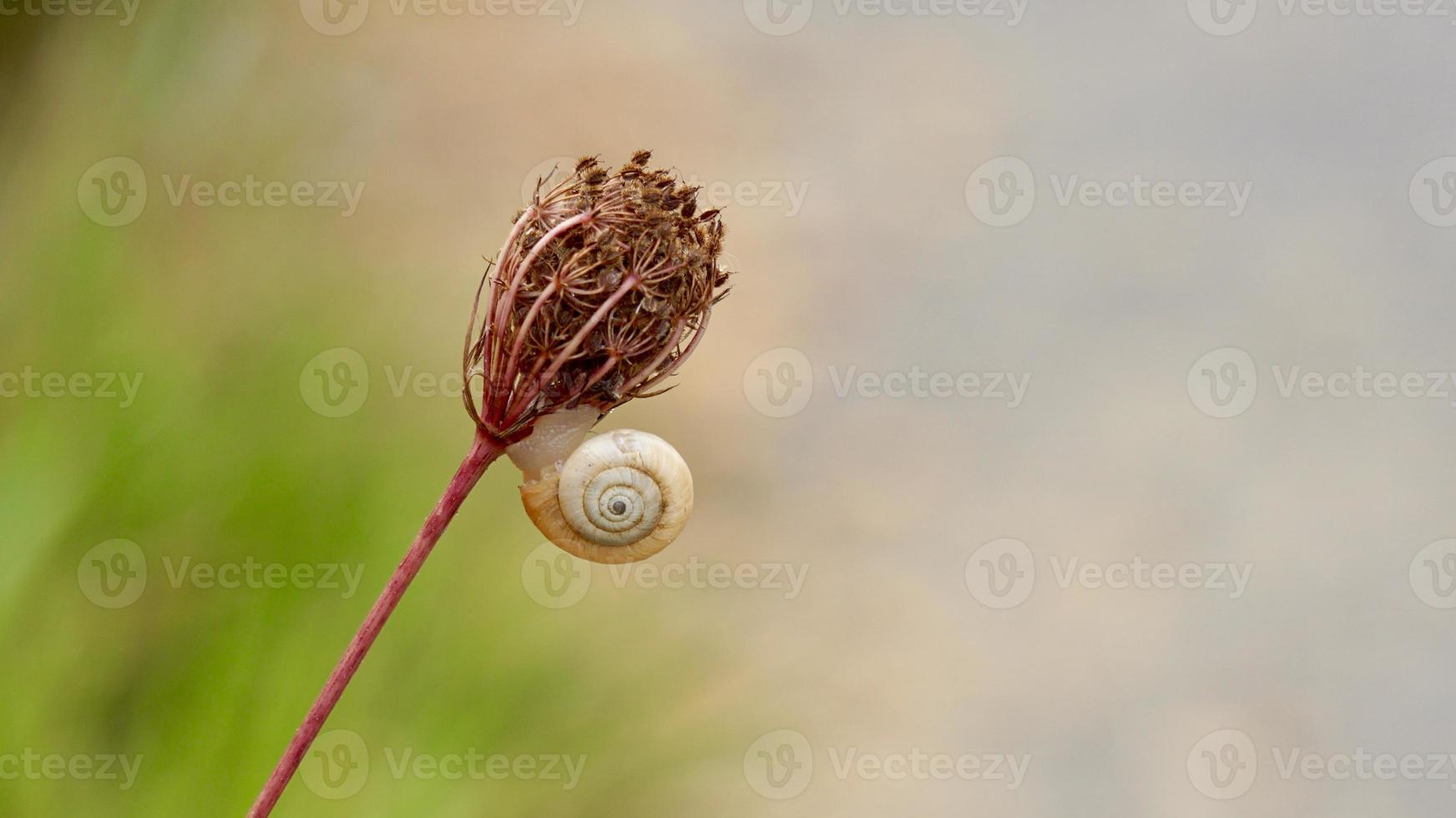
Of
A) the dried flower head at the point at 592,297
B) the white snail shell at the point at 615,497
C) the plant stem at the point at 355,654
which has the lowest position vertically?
the plant stem at the point at 355,654

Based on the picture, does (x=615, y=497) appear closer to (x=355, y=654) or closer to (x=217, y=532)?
(x=355, y=654)

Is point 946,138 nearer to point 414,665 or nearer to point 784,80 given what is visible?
point 784,80

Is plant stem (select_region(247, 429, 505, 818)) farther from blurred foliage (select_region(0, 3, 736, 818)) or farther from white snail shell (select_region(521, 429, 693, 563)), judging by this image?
blurred foliage (select_region(0, 3, 736, 818))

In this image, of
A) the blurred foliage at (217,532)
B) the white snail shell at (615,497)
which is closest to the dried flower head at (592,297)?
the white snail shell at (615,497)

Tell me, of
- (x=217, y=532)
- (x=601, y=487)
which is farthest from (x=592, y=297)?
(x=217, y=532)

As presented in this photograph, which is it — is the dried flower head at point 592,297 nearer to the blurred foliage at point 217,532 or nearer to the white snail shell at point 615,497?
the white snail shell at point 615,497
